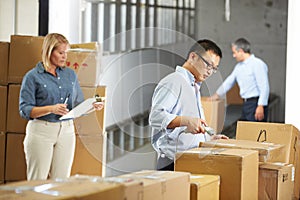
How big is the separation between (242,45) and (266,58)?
2.91 meters

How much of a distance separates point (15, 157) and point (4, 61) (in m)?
0.65

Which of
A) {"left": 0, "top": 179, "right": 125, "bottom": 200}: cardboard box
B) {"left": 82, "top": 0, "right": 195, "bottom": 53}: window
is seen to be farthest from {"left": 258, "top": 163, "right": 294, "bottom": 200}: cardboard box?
{"left": 82, "top": 0, "right": 195, "bottom": 53}: window

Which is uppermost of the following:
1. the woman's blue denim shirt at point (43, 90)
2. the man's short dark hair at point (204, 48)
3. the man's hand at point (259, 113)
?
the man's short dark hair at point (204, 48)

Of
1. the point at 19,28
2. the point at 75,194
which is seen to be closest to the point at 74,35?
the point at 19,28

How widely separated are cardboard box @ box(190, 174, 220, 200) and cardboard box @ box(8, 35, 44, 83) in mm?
2007

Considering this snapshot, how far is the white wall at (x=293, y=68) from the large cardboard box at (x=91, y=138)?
1.38 m

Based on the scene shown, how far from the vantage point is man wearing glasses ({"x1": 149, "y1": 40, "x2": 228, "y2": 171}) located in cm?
261

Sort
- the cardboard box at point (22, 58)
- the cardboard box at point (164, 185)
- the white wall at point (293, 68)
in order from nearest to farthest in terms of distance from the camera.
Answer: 1. the cardboard box at point (164, 185)
2. the cardboard box at point (22, 58)
3. the white wall at point (293, 68)

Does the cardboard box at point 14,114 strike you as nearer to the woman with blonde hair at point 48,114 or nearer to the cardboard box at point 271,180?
the woman with blonde hair at point 48,114

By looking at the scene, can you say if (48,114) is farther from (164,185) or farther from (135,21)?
(135,21)

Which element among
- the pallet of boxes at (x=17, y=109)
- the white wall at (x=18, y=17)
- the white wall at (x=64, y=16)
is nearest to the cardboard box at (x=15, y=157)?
the pallet of boxes at (x=17, y=109)

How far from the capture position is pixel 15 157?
13.2 ft

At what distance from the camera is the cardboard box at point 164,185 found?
1.78 m

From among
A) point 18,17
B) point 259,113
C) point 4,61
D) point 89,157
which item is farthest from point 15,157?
point 259,113
